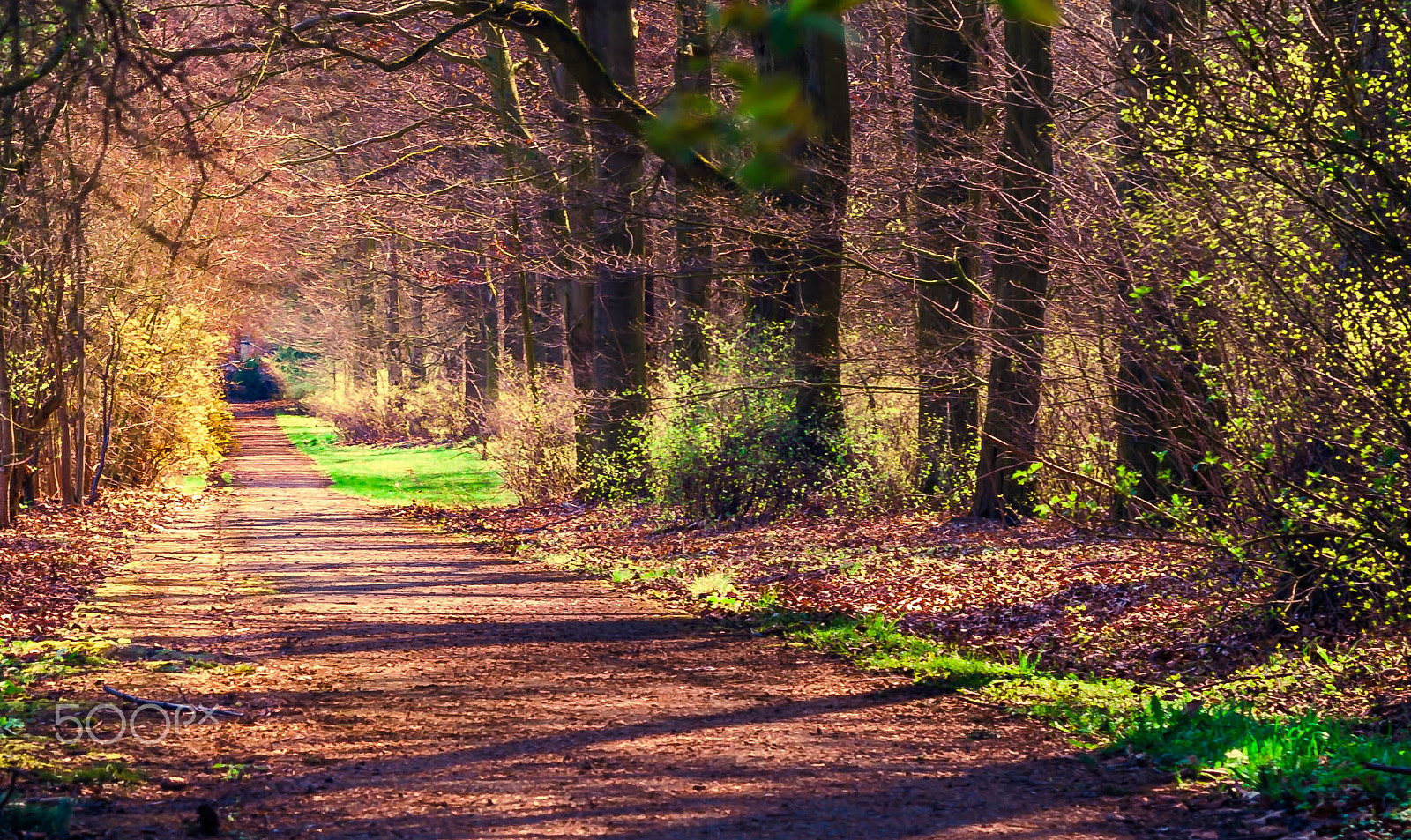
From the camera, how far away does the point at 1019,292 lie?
15.0 m

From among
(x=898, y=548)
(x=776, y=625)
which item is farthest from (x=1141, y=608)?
(x=898, y=548)

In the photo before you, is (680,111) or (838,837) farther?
(838,837)

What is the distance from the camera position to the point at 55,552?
1622cm

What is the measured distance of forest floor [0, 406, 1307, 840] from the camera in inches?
234

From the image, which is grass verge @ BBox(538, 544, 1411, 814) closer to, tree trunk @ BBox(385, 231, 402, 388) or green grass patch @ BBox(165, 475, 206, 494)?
→ green grass patch @ BBox(165, 475, 206, 494)

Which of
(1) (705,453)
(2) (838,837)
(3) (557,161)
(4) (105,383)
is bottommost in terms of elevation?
(2) (838,837)

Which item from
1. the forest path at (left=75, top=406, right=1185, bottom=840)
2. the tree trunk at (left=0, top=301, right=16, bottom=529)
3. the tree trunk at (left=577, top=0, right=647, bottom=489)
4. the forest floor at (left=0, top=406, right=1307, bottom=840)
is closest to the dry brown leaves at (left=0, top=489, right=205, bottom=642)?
the tree trunk at (left=0, top=301, right=16, bottom=529)

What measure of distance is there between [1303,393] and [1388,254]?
102cm

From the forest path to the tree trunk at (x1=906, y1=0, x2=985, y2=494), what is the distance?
4835mm

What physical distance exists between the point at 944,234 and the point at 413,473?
74.5ft

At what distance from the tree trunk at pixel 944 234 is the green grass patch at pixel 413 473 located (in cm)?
1138

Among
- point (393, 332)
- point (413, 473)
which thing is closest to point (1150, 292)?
point (413, 473)

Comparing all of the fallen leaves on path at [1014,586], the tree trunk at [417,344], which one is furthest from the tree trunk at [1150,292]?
the tree trunk at [417,344]

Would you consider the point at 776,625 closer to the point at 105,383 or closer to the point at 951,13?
the point at 951,13
